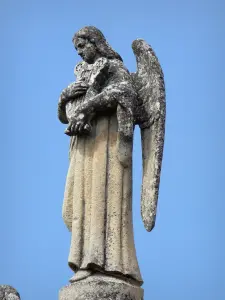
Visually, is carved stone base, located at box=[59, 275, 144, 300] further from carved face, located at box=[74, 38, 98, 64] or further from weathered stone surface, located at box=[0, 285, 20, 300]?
carved face, located at box=[74, 38, 98, 64]

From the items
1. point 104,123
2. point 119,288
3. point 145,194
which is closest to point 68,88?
point 104,123

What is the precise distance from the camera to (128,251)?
1327cm

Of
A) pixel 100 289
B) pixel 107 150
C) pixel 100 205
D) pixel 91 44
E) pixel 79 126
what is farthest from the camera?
pixel 91 44

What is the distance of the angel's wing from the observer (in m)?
13.5

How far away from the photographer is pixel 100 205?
13.4 metres

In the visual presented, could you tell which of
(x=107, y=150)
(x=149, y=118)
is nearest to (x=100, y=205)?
(x=107, y=150)

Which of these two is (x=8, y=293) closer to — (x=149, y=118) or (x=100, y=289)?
(x=100, y=289)

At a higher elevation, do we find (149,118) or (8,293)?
(149,118)

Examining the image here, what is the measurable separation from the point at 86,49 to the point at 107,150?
5.09 feet

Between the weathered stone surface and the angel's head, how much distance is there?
3394mm

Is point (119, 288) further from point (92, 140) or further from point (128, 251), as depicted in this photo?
point (92, 140)

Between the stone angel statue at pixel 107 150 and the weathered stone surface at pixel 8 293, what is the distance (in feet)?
2.77

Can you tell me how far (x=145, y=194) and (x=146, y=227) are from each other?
0.48 meters

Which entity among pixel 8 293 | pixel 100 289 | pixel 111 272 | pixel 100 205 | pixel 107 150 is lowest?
pixel 100 289
